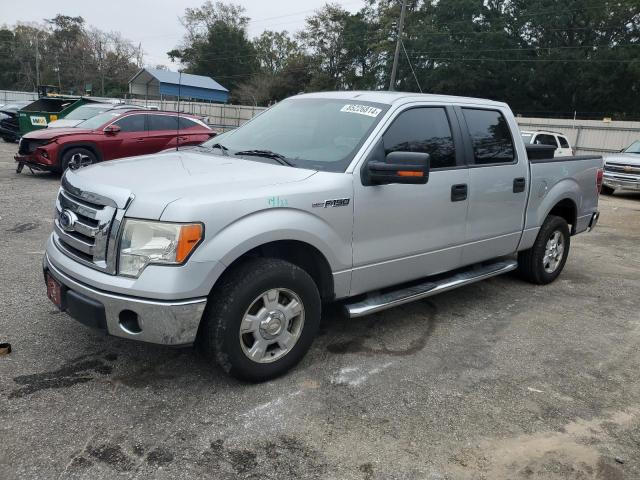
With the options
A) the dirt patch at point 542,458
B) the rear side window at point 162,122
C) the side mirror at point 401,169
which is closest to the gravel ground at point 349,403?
the dirt patch at point 542,458

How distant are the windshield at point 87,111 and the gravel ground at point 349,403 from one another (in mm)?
10220

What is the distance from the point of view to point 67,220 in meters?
3.45

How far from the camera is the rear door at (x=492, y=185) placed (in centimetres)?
471

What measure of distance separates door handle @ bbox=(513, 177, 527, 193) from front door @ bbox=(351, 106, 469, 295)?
79cm

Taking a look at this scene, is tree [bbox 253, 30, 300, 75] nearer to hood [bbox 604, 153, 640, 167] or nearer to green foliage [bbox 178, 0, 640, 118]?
green foliage [bbox 178, 0, 640, 118]

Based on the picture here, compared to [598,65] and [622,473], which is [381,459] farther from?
[598,65]

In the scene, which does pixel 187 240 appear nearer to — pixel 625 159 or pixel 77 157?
pixel 77 157

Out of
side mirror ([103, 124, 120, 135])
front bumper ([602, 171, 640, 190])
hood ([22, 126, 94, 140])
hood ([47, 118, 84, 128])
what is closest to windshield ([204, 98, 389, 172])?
side mirror ([103, 124, 120, 135])

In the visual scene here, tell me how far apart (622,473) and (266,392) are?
1995 millimetres

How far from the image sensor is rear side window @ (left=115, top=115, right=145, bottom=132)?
1197 cm

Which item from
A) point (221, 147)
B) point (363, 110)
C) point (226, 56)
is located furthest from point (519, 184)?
point (226, 56)

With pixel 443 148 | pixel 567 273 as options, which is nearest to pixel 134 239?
pixel 443 148

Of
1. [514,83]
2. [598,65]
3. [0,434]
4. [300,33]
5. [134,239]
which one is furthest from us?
[300,33]

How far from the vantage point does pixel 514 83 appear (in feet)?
159
